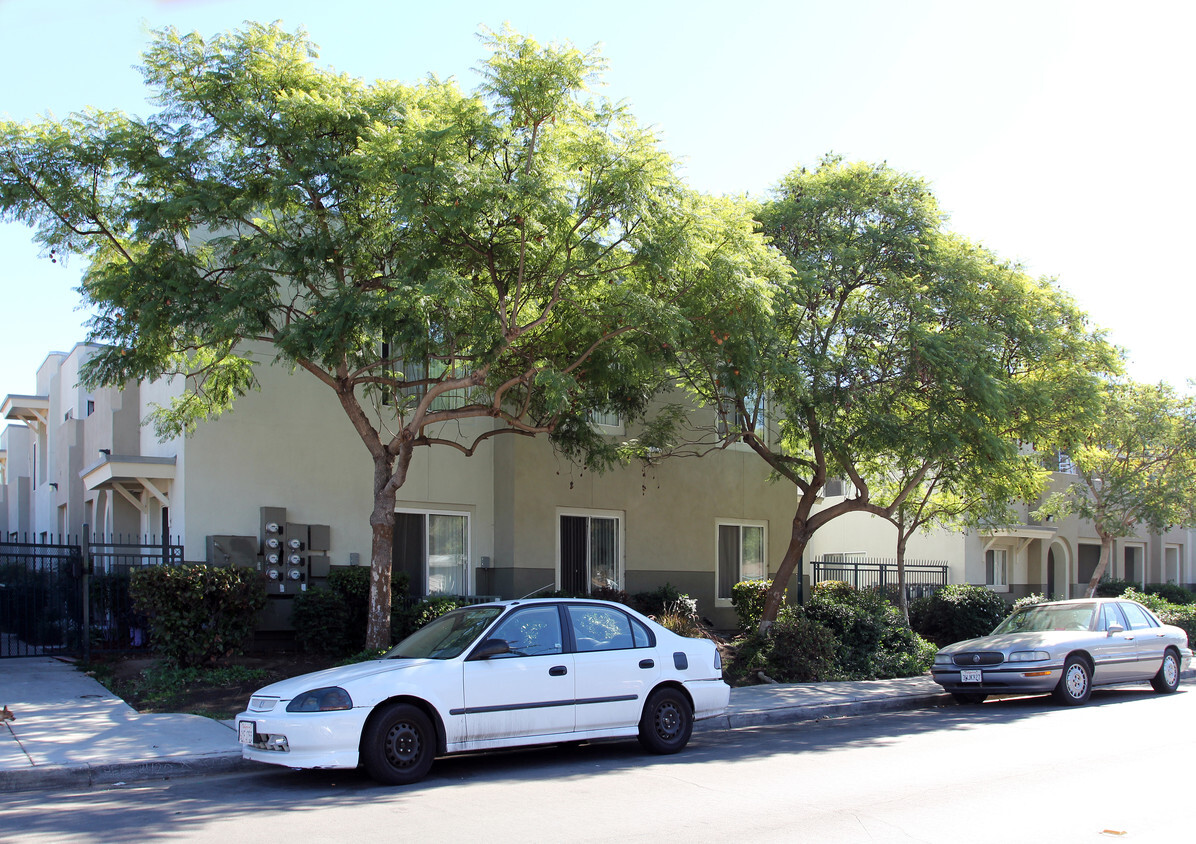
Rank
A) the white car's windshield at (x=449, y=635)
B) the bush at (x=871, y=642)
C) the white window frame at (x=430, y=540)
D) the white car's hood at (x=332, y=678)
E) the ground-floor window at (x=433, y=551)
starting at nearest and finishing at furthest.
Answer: the white car's hood at (x=332, y=678) < the white car's windshield at (x=449, y=635) < the bush at (x=871, y=642) < the ground-floor window at (x=433, y=551) < the white window frame at (x=430, y=540)

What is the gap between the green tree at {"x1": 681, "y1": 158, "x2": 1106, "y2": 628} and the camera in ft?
49.2

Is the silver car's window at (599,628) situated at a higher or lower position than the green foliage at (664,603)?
higher

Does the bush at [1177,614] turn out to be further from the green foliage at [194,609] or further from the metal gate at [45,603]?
the metal gate at [45,603]

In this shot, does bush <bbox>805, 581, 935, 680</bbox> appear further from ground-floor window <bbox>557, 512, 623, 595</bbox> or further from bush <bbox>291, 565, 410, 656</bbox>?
bush <bbox>291, 565, 410, 656</bbox>

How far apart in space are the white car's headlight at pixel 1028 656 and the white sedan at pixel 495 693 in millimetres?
5389

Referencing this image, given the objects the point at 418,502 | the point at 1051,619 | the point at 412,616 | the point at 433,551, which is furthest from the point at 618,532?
the point at 1051,619

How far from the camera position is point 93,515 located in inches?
804

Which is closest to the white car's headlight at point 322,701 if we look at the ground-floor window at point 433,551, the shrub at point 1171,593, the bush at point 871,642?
the ground-floor window at point 433,551

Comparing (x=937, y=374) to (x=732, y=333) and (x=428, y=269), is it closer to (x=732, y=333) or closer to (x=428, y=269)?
(x=732, y=333)

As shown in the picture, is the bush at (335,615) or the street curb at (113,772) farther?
the bush at (335,615)

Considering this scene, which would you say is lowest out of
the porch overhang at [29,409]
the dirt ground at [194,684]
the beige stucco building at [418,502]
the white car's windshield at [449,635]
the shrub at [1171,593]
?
the shrub at [1171,593]

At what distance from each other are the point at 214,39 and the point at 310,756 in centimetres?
926

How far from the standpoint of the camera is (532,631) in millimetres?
9477

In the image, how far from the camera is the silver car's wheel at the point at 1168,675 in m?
15.1
